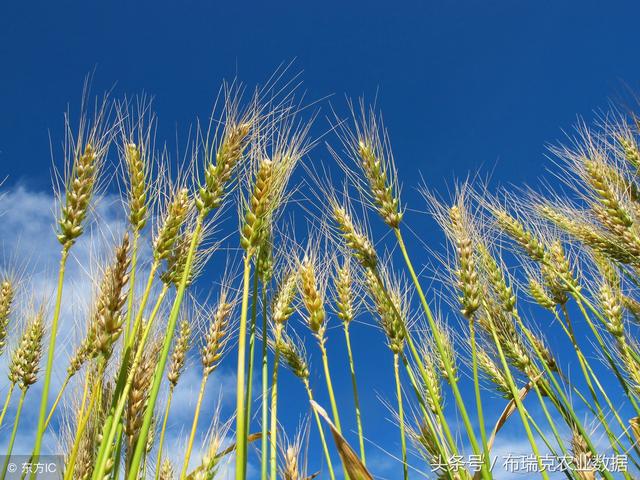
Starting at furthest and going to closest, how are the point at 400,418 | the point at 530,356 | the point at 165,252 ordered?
1. the point at 530,356
2. the point at 400,418
3. the point at 165,252

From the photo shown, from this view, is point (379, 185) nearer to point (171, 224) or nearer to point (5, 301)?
point (171, 224)

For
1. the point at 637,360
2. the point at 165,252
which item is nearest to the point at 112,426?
the point at 165,252

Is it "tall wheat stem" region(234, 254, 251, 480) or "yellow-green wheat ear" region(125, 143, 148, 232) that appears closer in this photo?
"tall wheat stem" region(234, 254, 251, 480)

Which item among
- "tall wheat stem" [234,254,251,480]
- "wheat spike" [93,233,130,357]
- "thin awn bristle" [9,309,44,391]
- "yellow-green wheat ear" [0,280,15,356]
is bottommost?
"tall wheat stem" [234,254,251,480]

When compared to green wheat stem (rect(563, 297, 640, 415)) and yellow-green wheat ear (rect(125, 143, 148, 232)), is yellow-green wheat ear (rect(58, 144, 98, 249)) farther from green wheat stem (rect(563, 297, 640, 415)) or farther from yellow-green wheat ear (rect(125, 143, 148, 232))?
green wheat stem (rect(563, 297, 640, 415))

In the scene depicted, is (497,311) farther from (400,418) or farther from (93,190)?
(93,190)

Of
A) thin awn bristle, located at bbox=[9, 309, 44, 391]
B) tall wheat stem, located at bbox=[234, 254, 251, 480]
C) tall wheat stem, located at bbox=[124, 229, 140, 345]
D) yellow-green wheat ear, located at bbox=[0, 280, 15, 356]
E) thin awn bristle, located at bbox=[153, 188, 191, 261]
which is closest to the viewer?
tall wheat stem, located at bbox=[234, 254, 251, 480]

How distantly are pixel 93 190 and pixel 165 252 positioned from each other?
41 centimetres

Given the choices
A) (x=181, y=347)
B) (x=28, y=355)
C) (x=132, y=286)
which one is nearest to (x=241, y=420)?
(x=132, y=286)

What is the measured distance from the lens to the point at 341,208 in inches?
117

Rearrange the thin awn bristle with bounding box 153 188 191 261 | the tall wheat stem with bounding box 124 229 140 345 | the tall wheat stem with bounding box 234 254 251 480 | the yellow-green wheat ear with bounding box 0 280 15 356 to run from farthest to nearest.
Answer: the yellow-green wheat ear with bounding box 0 280 15 356
the thin awn bristle with bounding box 153 188 191 261
the tall wheat stem with bounding box 124 229 140 345
the tall wheat stem with bounding box 234 254 251 480

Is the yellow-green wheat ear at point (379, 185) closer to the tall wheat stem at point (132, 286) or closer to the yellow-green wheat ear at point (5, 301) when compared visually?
the tall wheat stem at point (132, 286)

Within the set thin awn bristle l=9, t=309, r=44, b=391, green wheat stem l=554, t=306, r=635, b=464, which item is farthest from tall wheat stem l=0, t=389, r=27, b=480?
green wheat stem l=554, t=306, r=635, b=464

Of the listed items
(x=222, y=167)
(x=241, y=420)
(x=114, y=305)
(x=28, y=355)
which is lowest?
(x=241, y=420)
